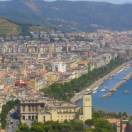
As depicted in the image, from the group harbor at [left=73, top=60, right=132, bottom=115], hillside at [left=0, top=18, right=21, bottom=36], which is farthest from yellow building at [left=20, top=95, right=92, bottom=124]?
hillside at [left=0, top=18, right=21, bottom=36]

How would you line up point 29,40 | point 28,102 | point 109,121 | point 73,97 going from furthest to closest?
point 29,40, point 73,97, point 28,102, point 109,121

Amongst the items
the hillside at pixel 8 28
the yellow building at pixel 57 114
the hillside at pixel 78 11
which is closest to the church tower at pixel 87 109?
the yellow building at pixel 57 114

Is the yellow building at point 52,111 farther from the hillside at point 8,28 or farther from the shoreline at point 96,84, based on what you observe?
the hillside at point 8,28

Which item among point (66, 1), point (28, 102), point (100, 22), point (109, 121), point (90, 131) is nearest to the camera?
point (90, 131)

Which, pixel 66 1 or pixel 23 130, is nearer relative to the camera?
pixel 23 130

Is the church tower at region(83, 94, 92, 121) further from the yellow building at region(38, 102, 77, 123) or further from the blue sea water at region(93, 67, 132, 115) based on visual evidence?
the blue sea water at region(93, 67, 132, 115)

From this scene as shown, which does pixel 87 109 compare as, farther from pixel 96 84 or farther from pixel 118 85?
pixel 118 85

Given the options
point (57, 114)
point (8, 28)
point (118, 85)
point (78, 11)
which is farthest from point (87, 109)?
point (78, 11)

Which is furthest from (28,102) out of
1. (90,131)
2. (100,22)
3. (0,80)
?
(100,22)

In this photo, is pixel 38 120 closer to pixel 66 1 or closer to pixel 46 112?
pixel 46 112
